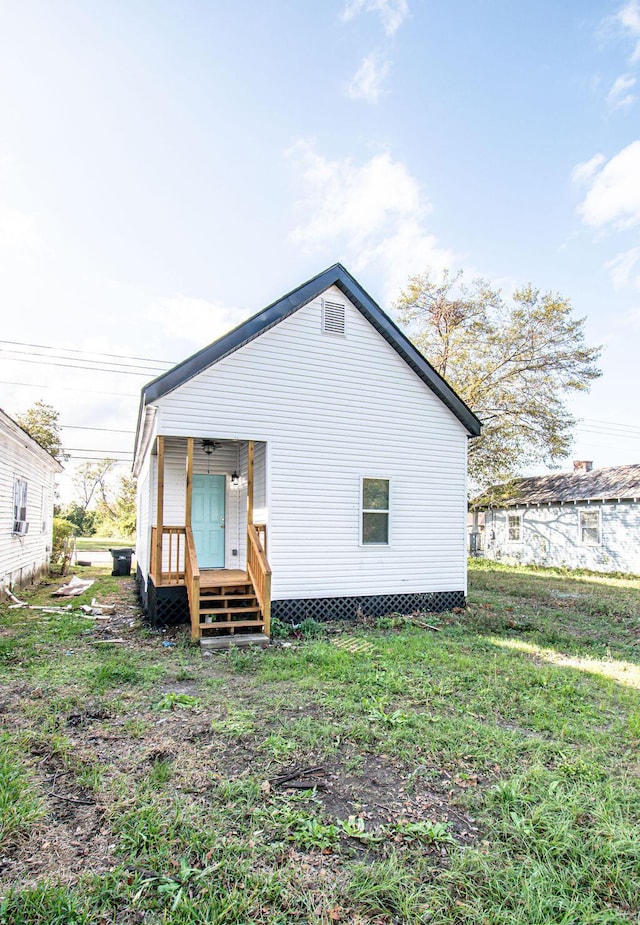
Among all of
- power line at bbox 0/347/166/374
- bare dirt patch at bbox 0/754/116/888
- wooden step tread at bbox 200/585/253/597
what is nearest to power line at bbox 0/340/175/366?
power line at bbox 0/347/166/374

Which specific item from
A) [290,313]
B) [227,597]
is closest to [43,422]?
[290,313]

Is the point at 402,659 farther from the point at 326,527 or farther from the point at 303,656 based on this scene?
the point at 326,527

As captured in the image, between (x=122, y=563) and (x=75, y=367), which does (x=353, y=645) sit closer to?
(x=122, y=563)

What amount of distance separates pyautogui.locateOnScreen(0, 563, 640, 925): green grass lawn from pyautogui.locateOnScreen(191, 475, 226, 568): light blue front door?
3.82m

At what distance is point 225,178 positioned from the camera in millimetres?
12625

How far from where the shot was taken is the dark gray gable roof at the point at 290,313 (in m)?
7.75

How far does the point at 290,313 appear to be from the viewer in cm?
871

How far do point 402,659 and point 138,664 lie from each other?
335 centimetres

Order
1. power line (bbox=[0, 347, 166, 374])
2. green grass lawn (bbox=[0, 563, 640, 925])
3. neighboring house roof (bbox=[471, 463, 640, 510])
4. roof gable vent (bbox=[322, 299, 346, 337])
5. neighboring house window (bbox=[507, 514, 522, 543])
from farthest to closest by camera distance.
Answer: power line (bbox=[0, 347, 166, 374]) → neighboring house window (bbox=[507, 514, 522, 543]) → neighboring house roof (bbox=[471, 463, 640, 510]) → roof gable vent (bbox=[322, 299, 346, 337]) → green grass lawn (bbox=[0, 563, 640, 925])

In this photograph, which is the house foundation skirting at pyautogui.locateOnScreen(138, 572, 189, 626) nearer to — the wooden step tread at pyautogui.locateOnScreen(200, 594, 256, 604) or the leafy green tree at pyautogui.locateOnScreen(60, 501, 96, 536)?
the wooden step tread at pyautogui.locateOnScreen(200, 594, 256, 604)

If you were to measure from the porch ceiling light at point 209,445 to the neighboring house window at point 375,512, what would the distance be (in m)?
3.30

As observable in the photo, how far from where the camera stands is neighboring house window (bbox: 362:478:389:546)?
928 centimetres

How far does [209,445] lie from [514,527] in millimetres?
18117

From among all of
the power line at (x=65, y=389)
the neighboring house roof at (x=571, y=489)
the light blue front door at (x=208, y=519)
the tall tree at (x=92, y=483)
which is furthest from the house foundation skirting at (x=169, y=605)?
the tall tree at (x=92, y=483)
